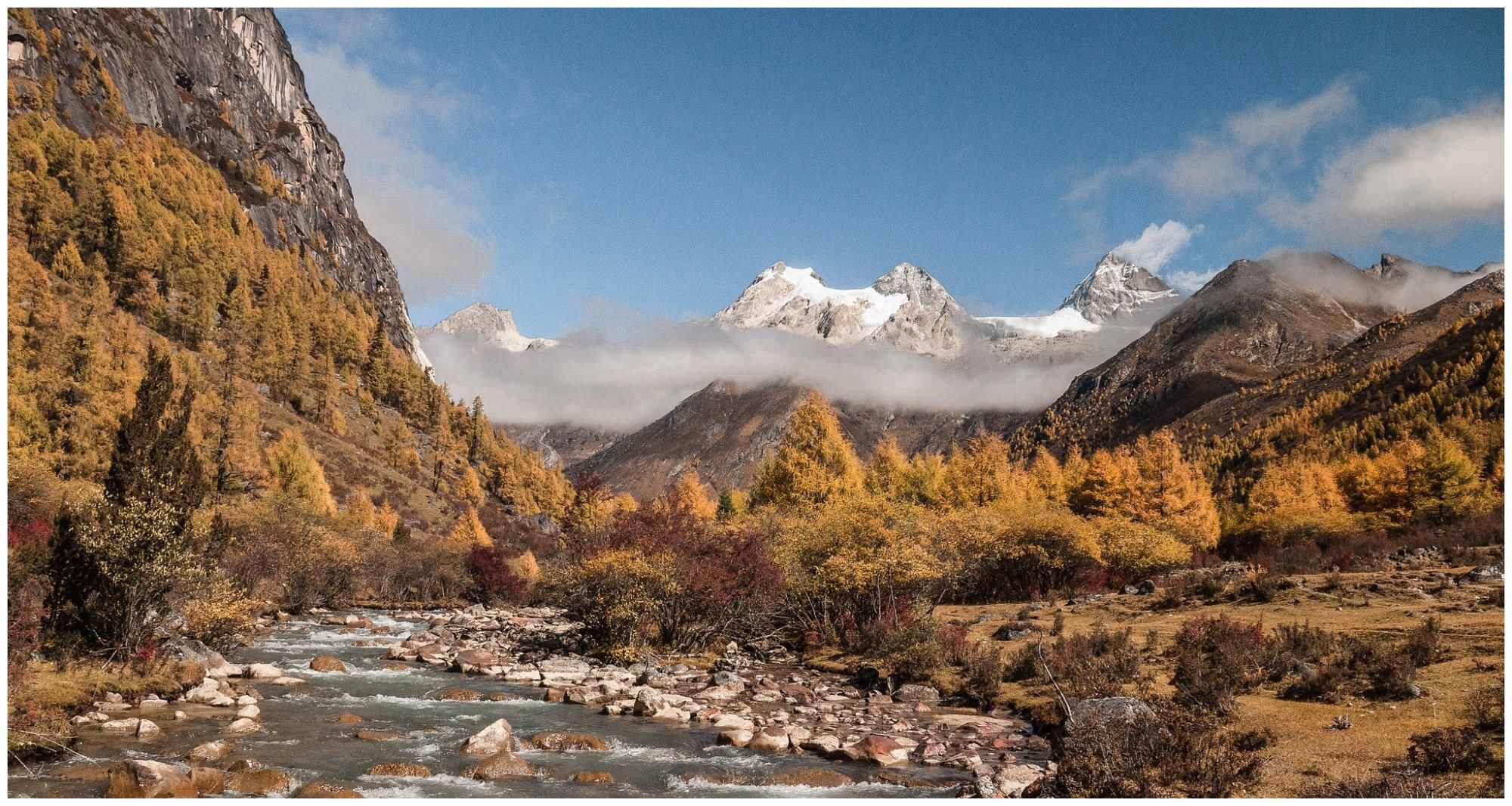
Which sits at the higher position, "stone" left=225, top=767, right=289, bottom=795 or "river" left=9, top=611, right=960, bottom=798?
"stone" left=225, top=767, right=289, bottom=795

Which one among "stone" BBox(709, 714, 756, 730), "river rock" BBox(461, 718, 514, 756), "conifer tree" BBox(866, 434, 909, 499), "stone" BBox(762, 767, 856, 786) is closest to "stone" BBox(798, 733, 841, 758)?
"stone" BBox(762, 767, 856, 786)

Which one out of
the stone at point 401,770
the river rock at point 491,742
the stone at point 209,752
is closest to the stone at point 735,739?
the river rock at point 491,742

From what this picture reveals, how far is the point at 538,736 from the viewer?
24.2 meters

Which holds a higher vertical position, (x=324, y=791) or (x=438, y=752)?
(x=324, y=791)

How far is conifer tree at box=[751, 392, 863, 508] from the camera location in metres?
68.6

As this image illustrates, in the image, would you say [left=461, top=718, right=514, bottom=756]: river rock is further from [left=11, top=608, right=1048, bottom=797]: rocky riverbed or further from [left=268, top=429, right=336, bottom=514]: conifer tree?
[left=268, top=429, right=336, bottom=514]: conifer tree

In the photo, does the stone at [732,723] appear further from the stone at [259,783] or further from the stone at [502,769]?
the stone at [259,783]

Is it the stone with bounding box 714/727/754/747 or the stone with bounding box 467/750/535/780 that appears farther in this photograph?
the stone with bounding box 714/727/754/747

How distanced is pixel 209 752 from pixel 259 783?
3.06 metres

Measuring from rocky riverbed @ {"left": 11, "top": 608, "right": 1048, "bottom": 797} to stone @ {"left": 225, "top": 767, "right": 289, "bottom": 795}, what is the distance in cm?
6

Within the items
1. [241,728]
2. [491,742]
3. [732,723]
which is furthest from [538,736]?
[241,728]

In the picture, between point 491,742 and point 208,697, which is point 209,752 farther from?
point 208,697

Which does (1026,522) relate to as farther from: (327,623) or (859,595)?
(327,623)

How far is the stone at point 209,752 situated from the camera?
803 inches
